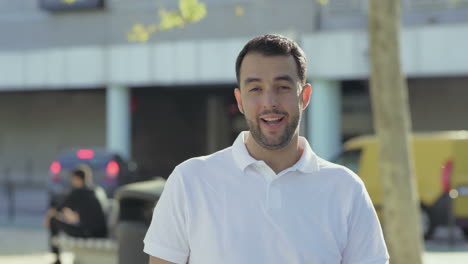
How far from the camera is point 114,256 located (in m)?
8.16

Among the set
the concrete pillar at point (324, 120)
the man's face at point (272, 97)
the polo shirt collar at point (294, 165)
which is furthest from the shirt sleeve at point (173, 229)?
the concrete pillar at point (324, 120)

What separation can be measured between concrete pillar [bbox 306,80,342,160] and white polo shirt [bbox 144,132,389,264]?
2111 centimetres

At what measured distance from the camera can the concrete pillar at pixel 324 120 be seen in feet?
78.2

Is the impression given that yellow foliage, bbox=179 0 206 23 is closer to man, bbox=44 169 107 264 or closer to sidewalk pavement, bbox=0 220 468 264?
man, bbox=44 169 107 264

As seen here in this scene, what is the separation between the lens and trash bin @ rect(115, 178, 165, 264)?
6.30 metres

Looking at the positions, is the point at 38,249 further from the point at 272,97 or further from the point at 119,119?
the point at 119,119

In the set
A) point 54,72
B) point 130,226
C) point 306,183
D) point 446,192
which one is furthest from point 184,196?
point 54,72

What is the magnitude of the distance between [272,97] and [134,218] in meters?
4.30

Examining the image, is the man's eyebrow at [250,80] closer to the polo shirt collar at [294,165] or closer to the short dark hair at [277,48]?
the short dark hair at [277,48]

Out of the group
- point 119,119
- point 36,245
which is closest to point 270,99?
point 36,245

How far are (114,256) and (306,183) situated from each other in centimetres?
590

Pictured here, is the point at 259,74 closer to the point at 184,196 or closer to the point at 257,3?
the point at 184,196

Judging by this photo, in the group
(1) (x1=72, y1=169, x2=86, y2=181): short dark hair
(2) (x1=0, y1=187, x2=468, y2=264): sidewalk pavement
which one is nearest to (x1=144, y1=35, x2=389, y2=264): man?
(1) (x1=72, y1=169, x2=86, y2=181): short dark hair

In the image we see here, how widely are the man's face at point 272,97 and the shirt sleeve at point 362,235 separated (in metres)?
→ 0.29
